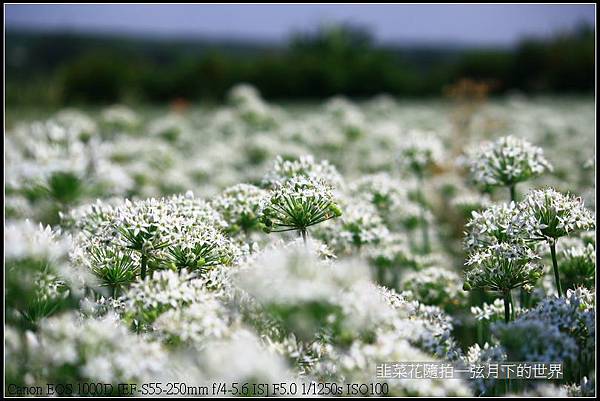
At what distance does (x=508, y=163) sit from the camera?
529cm

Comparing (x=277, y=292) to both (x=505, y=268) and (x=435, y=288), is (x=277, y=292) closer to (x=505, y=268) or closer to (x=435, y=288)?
(x=505, y=268)

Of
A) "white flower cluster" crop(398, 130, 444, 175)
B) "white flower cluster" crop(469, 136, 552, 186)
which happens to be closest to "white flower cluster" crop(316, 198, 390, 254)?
"white flower cluster" crop(469, 136, 552, 186)

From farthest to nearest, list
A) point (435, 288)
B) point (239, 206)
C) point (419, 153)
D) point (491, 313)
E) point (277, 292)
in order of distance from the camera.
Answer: point (419, 153)
point (435, 288)
point (239, 206)
point (491, 313)
point (277, 292)

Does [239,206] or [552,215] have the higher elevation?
[239,206]

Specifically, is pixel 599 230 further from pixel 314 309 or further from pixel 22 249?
pixel 22 249

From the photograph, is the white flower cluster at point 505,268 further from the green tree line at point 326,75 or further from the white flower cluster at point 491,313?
the green tree line at point 326,75

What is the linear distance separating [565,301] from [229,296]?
208 cm

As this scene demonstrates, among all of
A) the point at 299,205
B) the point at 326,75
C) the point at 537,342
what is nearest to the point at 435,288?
the point at 299,205

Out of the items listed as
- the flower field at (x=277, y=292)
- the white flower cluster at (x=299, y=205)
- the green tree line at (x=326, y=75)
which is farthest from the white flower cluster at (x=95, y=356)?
the green tree line at (x=326, y=75)

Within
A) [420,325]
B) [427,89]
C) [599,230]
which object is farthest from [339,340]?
[427,89]

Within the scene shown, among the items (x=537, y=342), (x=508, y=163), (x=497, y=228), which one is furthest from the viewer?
(x=508, y=163)

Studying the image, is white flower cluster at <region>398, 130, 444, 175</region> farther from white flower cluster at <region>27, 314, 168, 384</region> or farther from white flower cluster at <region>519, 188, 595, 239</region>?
white flower cluster at <region>27, 314, 168, 384</region>

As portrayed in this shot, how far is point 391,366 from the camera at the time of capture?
2.89 meters

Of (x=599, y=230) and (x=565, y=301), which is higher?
(x=599, y=230)
